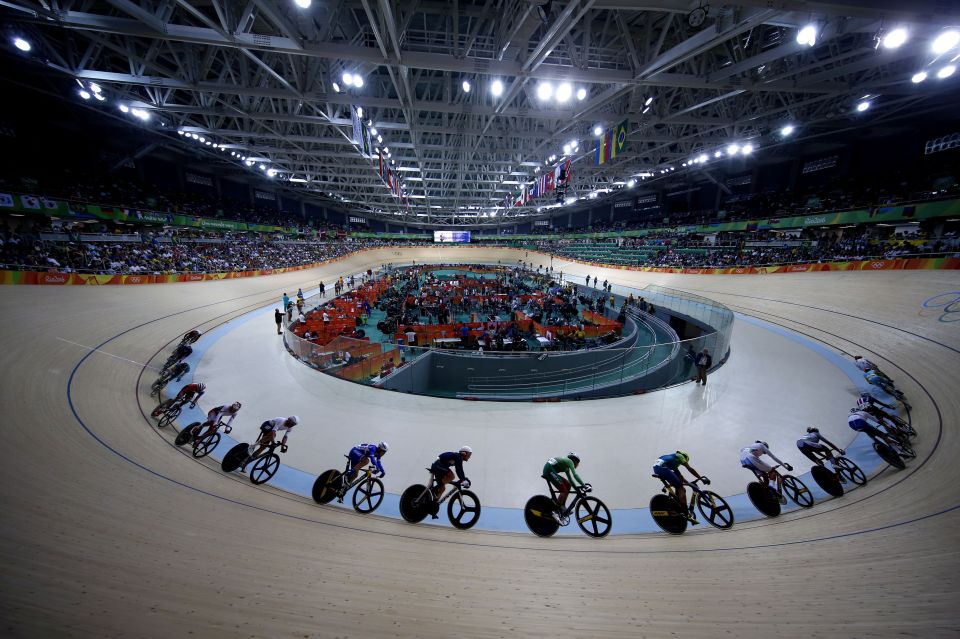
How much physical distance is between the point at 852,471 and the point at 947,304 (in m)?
9.39

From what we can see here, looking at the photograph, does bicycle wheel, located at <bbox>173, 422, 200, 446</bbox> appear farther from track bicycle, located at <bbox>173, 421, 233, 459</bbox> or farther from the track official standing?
the track official standing

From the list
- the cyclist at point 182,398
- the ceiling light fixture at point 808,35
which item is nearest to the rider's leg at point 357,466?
the cyclist at point 182,398

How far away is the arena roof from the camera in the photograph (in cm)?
679

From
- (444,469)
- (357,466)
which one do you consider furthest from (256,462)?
(444,469)

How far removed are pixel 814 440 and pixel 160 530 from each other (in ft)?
24.7

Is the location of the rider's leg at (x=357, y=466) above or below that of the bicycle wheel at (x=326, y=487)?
above

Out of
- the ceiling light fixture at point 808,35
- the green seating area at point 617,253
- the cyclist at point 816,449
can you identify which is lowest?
the cyclist at point 816,449

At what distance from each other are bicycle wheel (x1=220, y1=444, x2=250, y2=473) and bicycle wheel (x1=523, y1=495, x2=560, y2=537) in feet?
12.9

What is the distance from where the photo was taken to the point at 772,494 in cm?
375

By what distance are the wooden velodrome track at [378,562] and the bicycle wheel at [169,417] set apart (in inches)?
6.3

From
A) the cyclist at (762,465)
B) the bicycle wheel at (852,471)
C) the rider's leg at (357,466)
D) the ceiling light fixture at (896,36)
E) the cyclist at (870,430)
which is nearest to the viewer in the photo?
the rider's leg at (357,466)

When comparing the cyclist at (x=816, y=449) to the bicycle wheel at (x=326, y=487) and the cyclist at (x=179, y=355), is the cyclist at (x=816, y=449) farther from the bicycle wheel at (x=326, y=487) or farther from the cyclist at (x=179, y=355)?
the cyclist at (x=179, y=355)

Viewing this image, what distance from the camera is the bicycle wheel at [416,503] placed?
139 inches

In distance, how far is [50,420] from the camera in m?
4.44
